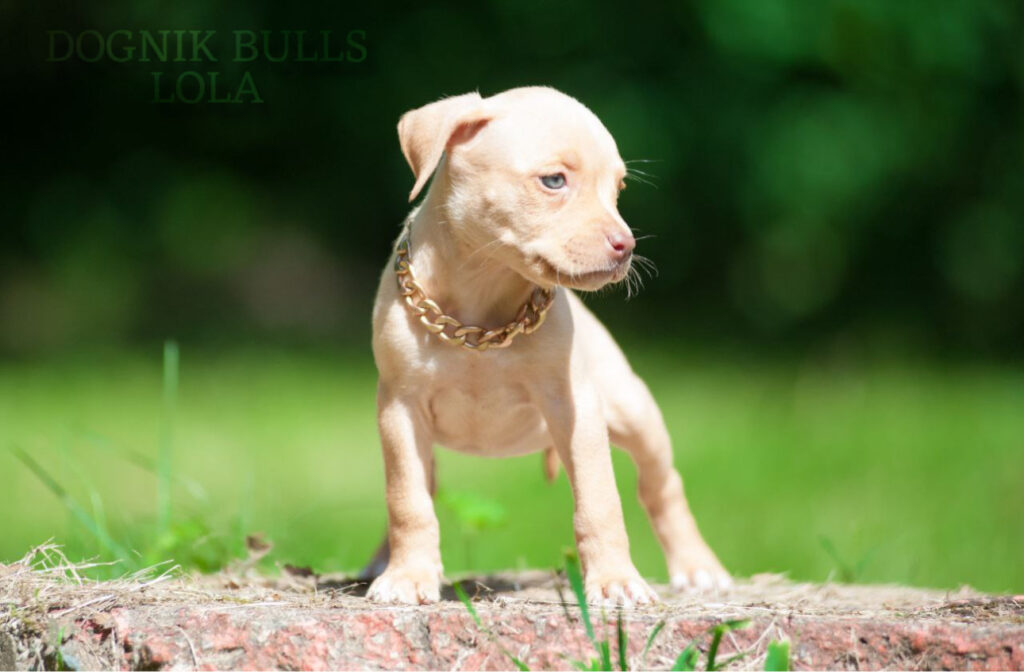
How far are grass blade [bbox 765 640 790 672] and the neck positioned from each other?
134 centimetres

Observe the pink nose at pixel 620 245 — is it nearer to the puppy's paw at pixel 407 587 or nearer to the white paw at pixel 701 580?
the puppy's paw at pixel 407 587

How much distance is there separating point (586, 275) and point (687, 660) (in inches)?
39.9

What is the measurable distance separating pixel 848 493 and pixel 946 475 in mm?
853

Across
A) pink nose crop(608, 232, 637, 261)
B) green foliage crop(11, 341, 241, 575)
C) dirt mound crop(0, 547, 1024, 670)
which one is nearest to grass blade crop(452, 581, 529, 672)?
dirt mound crop(0, 547, 1024, 670)

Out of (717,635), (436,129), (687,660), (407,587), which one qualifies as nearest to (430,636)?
(407,587)

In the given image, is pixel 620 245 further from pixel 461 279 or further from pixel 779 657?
pixel 779 657

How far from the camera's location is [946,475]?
832cm

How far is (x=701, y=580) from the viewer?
4.49 meters

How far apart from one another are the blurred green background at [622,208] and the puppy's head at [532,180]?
5801 millimetres

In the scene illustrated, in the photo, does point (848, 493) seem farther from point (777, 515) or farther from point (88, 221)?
point (88, 221)

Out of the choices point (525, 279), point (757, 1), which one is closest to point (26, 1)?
point (757, 1)

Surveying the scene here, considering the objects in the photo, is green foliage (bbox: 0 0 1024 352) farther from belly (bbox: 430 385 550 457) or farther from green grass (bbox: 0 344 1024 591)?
belly (bbox: 430 385 550 457)

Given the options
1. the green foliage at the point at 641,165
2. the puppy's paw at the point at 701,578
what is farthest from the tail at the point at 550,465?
the green foliage at the point at 641,165

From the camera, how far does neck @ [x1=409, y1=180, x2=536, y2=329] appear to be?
3707 millimetres
